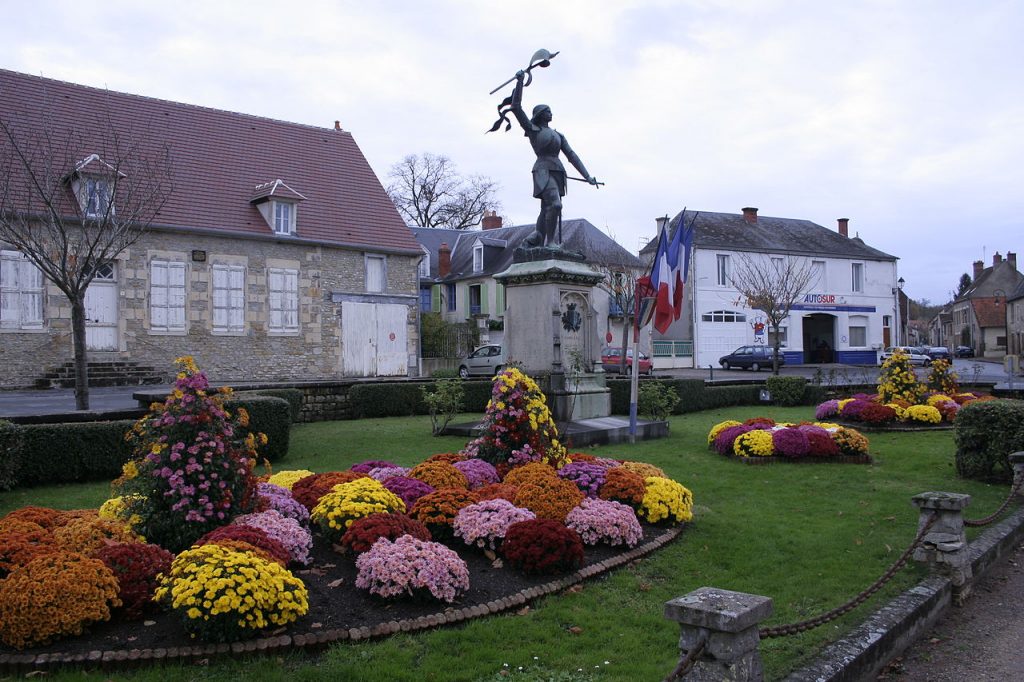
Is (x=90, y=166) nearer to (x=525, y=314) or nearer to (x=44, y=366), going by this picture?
(x=44, y=366)

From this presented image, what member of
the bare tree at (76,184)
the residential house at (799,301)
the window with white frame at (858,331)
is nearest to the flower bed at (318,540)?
the bare tree at (76,184)

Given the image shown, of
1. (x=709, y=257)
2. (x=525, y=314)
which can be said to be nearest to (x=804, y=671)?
(x=525, y=314)

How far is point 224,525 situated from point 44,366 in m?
19.4

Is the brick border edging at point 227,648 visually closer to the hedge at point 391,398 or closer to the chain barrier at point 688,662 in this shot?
the chain barrier at point 688,662

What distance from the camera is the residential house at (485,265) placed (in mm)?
39594

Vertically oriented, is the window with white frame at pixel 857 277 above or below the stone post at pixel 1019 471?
above

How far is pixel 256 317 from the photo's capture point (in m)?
25.3

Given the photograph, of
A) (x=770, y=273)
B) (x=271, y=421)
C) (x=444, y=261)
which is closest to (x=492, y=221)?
(x=444, y=261)

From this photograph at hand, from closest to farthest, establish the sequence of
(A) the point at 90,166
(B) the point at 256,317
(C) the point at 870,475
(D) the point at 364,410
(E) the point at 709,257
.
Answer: (C) the point at 870,475
(D) the point at 364,410
(A) the point at 90,166
(B) the point at 256,317
(E) the point at 709,257

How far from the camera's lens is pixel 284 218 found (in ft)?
85.7

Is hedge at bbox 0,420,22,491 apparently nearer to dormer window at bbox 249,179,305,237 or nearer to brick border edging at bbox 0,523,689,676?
brick border edging at bbox 0,523,689,676

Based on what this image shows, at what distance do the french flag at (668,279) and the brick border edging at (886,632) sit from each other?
21.7 ft

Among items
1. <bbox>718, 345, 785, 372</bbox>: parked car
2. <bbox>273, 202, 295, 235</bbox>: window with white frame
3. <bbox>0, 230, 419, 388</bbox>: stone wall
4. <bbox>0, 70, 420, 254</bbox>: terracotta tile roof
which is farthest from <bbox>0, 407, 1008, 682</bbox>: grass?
<bbox>718, 345, 785, 372</bbox>: parked car

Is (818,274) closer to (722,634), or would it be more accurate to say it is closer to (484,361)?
(484,361)
